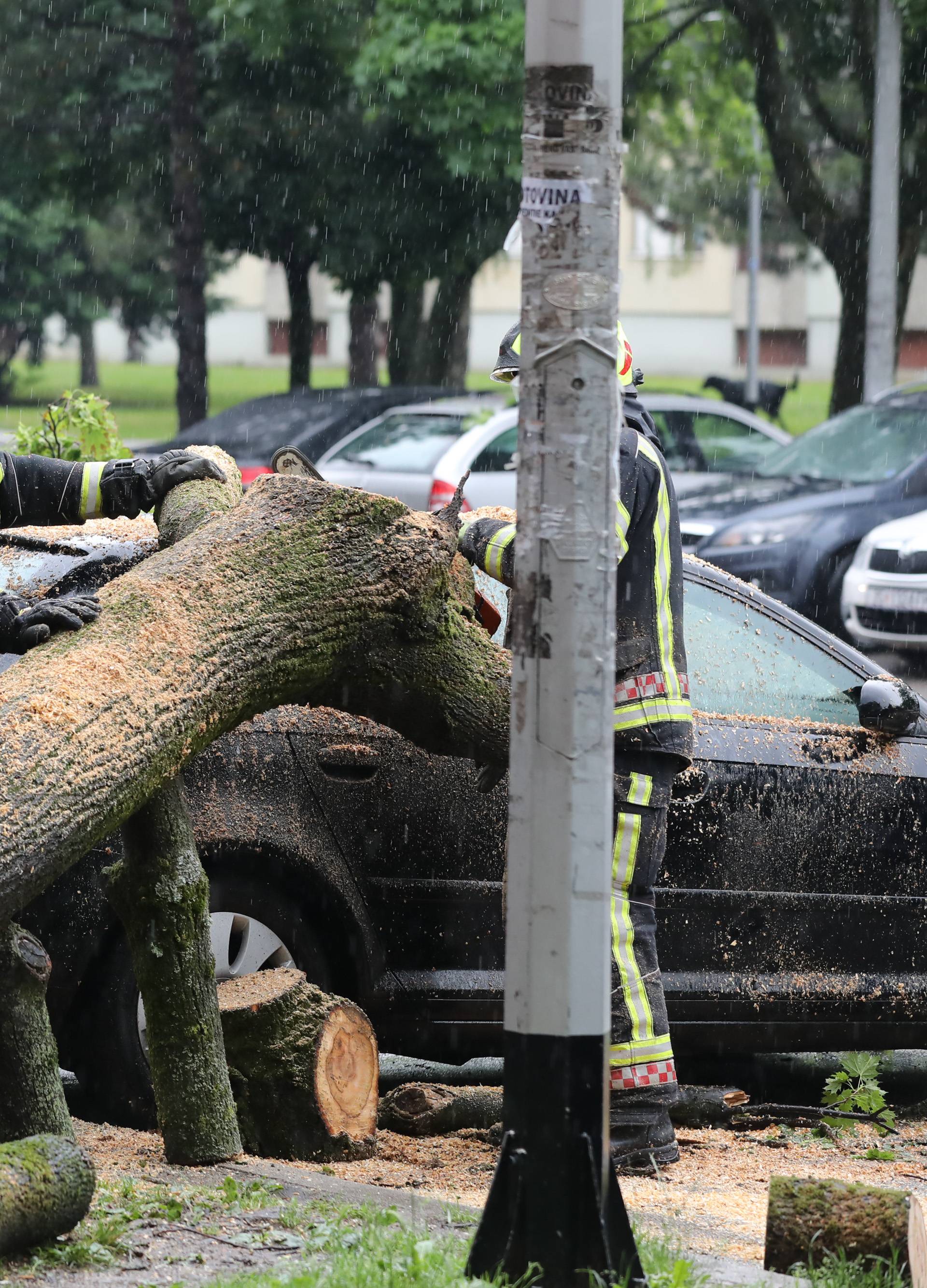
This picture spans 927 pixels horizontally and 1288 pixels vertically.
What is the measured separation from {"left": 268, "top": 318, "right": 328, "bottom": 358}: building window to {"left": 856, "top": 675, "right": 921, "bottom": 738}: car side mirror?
47.4 meters

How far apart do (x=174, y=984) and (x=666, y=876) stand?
60.3 inches

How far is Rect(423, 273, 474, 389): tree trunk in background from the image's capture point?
23.1 meters

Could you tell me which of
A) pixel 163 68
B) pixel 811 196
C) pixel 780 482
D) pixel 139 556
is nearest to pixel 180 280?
pixel 163 68

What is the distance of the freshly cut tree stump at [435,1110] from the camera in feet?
15.5

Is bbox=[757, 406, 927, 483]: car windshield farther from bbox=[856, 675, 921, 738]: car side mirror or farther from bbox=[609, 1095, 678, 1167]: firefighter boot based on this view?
bbox=[609, 1095, 678, 1167]: firefighter boot

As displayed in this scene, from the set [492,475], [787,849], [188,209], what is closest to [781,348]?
[188,209]

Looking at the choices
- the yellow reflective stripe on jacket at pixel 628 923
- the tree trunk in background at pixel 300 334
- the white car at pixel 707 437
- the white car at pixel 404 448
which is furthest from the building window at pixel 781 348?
the yellow reflective stripe on jacket at pixel 628 923

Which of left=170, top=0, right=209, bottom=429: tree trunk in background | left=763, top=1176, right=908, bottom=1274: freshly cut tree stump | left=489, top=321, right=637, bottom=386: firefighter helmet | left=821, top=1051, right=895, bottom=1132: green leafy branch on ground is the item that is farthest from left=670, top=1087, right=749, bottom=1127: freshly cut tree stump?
left=170, top=0, right=209, bottom=429: tree trunk in background

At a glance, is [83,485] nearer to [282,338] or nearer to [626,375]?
[626,375]

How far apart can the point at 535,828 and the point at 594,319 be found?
866 mm

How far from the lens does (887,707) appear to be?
5367mm

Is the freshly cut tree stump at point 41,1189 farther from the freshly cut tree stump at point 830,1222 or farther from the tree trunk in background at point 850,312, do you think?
the tree trunk in background at point 850,312

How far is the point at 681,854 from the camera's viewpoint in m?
5.09

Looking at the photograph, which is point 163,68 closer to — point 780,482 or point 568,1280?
point 780,482
